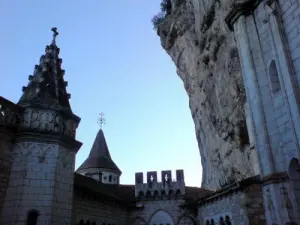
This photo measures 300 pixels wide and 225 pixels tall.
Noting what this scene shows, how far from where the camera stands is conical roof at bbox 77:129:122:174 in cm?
3351

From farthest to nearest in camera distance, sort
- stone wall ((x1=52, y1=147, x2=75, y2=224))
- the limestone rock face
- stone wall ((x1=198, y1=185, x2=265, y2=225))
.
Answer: the limestone rock face → stone wall ((x1=198, y1=185, x2=265, y2=225)) → stone wall ((x1=52, y1=147, x2=75, y2=224))

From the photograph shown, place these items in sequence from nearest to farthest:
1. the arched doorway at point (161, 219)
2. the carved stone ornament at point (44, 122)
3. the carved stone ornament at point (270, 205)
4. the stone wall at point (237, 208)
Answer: the carved stone ornament at point (270, 205), the carved stone ornament at point (44, 122), the stone wall at point (237, 208), the arched doorway at point (161, 219)

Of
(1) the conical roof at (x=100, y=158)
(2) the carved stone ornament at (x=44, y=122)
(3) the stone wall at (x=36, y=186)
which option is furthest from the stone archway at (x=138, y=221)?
(2) the carved stone ornament at (x=44, y=122)

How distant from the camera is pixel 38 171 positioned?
37.3 feet

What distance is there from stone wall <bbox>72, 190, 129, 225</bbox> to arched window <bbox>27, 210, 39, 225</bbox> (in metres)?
4.92

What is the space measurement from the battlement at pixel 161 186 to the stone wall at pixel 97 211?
7.43 feet

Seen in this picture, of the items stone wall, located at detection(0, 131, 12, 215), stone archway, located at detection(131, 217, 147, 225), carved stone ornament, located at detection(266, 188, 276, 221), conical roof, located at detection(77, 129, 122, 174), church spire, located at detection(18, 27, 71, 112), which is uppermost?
conical roof, located at detection(77, 129, 122, 174)

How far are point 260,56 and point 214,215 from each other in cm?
1327

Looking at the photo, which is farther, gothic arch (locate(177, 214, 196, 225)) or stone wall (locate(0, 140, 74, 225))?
gothic arch (locate(177, 214, 196, 225))

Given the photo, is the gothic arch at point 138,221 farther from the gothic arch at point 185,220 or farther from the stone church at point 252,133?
the stone church at point 252,133

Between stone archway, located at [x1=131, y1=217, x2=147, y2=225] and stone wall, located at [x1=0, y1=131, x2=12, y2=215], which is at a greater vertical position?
stone wall, located at [x1=0, y1=131, x2=12, y2=215]

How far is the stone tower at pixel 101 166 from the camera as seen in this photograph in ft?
108

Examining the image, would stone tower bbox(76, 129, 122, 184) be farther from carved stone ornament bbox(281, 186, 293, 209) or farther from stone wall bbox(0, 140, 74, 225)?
carved stone ornament bbox(281, 186, 293, 209)

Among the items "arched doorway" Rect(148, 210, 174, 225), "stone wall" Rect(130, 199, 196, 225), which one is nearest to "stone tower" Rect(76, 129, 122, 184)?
"stone wall" Rect(130, 199, 196, 225)
